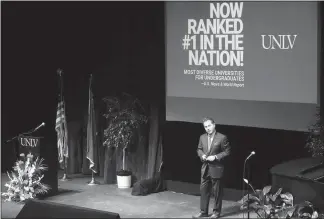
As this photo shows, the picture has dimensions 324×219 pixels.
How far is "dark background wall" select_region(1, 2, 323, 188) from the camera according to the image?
11320 mm

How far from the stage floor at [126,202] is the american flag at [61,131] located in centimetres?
53

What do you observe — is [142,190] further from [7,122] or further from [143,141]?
[7,122]

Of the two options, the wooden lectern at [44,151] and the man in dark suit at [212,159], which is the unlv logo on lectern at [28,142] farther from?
the man in dark suit at [212,159]

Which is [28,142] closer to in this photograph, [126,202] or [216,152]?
[126,202]

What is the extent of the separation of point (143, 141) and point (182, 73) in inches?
57.4

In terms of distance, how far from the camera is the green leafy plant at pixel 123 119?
37.7 ft

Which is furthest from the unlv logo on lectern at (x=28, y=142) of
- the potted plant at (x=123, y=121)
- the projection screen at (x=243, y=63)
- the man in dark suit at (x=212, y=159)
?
the man in dark suit at (x=212, y=159)

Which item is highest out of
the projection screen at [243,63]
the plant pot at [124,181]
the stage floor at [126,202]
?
the projection screen at [243,63]

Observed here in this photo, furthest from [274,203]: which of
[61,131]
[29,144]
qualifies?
[61,131]

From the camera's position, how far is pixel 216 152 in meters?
9.70

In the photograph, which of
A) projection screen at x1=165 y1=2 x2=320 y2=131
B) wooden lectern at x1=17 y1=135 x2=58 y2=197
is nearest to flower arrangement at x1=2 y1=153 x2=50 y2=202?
wooden lectern at x1=17 y1=135 x2=58 y2=197

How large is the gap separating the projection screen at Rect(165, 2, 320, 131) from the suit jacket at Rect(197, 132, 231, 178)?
83 centimetres

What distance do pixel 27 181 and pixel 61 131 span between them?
4.38ft

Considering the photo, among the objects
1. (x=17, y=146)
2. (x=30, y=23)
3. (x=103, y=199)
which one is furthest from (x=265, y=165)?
(x=30, y=23)
